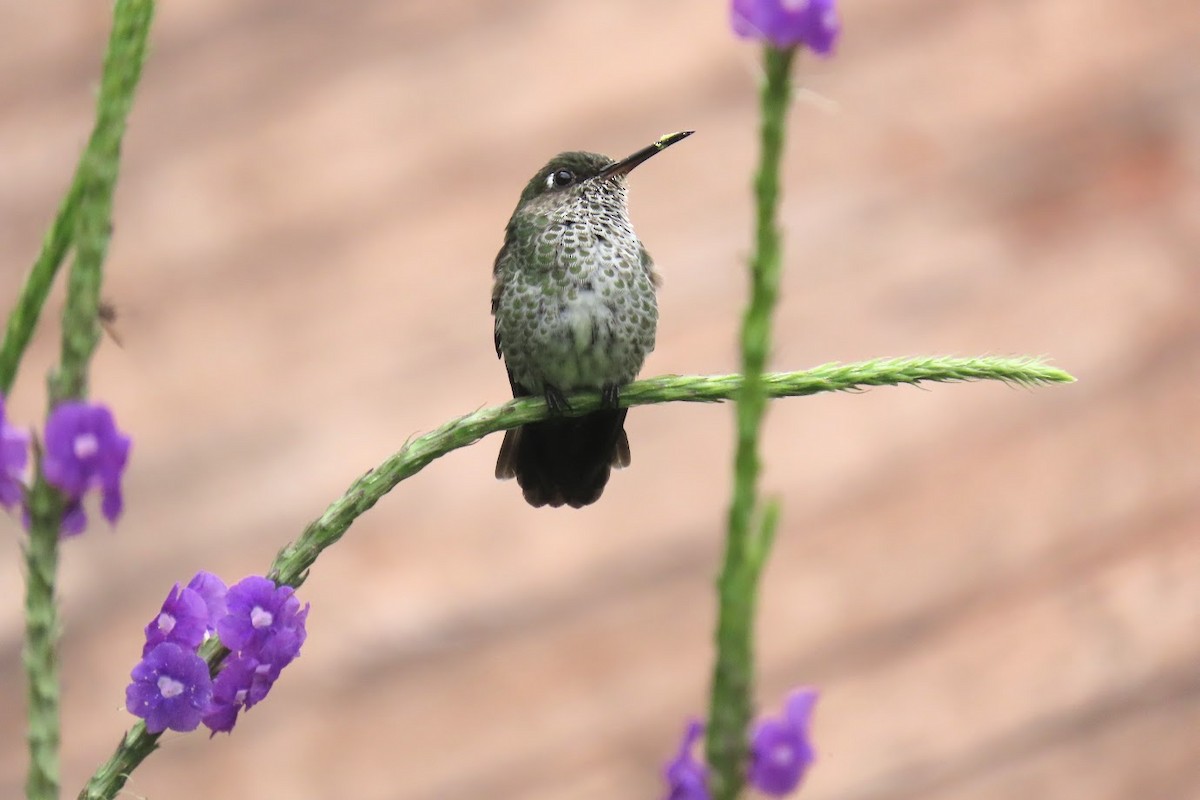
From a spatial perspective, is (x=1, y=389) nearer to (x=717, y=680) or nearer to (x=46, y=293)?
(x=46, y=293)

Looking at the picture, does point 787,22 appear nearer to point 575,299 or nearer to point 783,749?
point 783,749

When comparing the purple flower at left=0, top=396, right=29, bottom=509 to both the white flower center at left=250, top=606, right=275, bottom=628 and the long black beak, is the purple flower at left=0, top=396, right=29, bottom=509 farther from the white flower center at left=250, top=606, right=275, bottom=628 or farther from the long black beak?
the long black beak

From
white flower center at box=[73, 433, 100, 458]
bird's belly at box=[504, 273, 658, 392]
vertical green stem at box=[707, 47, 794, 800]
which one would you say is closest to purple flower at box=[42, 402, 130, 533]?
white flower center at box=[73, 433, 100, 458]

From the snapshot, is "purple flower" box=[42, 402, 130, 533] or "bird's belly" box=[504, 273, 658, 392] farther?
"bird's belly" box=[504, 273, 658, 392]

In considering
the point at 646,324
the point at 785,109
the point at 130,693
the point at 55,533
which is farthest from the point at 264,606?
the point at 646,324

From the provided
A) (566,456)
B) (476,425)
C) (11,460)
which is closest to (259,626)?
(11,460)
